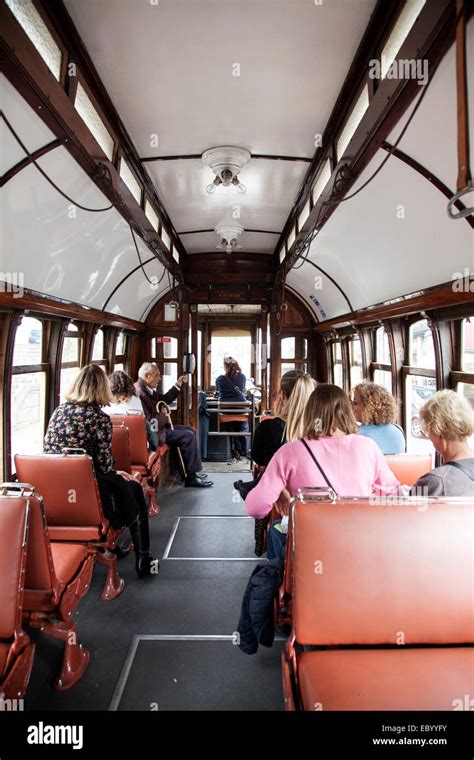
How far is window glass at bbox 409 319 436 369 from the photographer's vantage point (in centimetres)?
376

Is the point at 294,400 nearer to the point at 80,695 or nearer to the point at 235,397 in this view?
the point at 80,695

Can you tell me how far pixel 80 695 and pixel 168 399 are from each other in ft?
13.9

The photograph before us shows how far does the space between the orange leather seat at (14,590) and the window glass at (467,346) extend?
3143mm

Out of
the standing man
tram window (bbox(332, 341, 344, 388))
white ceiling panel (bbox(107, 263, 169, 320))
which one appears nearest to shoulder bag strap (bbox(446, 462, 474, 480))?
the standing man

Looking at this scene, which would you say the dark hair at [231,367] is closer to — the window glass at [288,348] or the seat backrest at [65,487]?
the window glass at [288,348]

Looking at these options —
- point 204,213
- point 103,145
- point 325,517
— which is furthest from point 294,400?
point 204,213

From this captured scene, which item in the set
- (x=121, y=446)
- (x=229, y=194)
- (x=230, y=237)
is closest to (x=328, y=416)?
(x=121, y=446)

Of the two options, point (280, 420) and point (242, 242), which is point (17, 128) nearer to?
point (280, 420)

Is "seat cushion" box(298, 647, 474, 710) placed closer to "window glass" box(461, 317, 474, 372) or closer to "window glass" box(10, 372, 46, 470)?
"window glass" box(461, 317, 474, 372)

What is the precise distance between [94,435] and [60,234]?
1.63m

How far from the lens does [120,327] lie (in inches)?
245

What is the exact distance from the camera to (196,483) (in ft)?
19.4

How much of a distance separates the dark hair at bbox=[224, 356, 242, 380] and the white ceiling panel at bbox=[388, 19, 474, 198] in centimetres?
549
